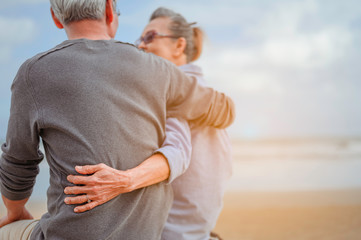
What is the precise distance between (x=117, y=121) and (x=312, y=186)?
9.21 m

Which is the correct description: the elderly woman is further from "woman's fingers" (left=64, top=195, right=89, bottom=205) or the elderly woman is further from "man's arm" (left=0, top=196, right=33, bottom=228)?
"man's arm" (left=0, top=196, right=33, bottom=228)

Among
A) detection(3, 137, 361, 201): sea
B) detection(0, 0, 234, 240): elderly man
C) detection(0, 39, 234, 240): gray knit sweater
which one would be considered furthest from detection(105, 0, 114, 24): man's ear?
detection(3, 137, 361, 201): sea

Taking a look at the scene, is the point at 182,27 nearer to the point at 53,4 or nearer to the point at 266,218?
the point at 53,4

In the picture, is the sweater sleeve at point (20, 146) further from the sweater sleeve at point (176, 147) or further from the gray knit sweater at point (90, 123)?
the sweater sleeve at point (176, 147)

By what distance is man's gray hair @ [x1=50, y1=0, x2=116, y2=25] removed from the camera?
150 cm

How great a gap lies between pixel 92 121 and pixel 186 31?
123 cm

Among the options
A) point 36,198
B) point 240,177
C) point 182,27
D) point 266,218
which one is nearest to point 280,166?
point 240,177

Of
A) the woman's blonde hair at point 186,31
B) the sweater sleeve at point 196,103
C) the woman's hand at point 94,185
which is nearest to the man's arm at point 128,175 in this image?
the woman's hand at point 94,185

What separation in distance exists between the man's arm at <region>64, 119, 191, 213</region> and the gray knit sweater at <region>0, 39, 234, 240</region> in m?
0.04

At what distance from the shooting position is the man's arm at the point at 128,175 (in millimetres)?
1378

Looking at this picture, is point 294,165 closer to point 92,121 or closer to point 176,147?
point 176,147

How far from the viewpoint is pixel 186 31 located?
239 cm

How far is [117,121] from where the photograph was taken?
143cm

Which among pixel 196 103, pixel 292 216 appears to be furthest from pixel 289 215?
pixel 196 103
